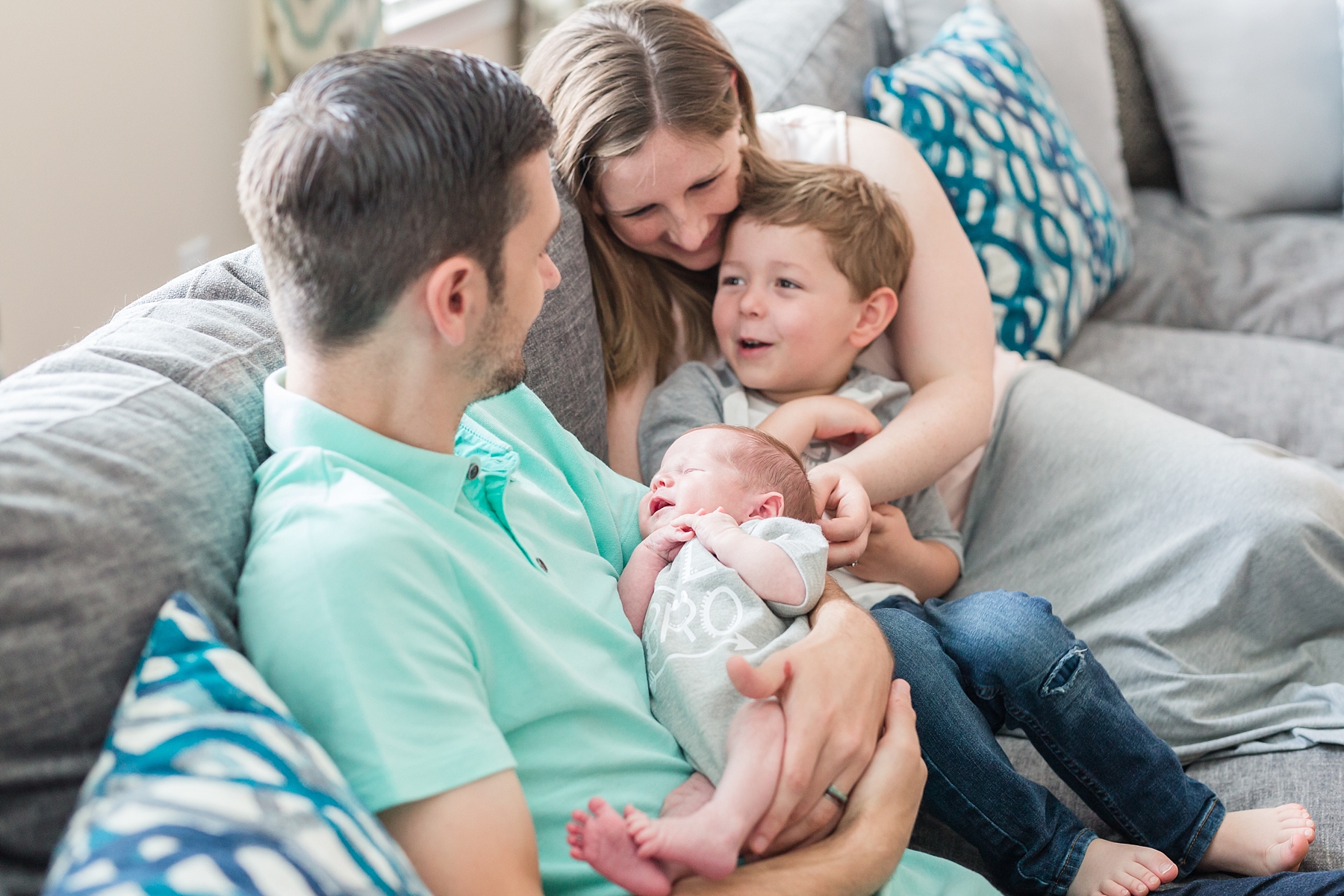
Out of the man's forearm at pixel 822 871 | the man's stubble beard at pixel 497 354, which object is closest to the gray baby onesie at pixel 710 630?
the man's forearm at pixel 822 871

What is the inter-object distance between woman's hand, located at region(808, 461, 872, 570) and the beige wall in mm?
1739

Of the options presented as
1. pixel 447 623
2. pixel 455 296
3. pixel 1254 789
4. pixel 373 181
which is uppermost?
pixel 373 181

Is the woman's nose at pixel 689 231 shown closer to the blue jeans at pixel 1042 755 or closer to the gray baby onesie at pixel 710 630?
A: the gray baby onesie at pixel 710 630

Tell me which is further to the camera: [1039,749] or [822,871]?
[1039,749]

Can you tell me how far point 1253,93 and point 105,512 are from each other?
3.00 meters

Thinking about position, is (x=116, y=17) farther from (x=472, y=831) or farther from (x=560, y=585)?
(x=472, y=831)

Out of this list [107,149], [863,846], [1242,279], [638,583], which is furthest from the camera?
[1242,279]

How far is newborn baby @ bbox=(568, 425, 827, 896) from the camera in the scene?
0.87 m

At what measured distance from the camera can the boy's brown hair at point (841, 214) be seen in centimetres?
161

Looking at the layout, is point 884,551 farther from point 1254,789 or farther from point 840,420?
point 1254,789

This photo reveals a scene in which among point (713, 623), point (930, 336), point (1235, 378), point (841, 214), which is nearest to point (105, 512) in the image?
point (713, 623)

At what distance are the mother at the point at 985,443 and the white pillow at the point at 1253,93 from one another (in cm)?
143

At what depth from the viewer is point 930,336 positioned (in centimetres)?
172

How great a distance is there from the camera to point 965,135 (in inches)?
82.4
